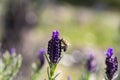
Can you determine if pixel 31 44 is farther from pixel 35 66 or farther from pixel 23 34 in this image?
pixel 35 66

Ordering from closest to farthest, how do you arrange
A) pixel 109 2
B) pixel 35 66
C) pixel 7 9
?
pixel 35 66 < pixel 7 9 < pixel 109 2

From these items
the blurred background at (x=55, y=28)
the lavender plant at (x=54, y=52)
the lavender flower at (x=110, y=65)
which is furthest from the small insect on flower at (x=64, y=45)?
the blurred background at (x=55, y=28)

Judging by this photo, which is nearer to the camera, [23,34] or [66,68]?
[66,68]

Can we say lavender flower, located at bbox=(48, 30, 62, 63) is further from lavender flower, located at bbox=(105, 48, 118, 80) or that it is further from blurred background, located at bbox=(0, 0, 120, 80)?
blurred background, located at bbox=(0, 0, 120, 80)

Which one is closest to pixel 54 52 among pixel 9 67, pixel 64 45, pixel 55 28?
pixel 64 45

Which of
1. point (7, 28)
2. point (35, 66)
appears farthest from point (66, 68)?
point (35, 66)

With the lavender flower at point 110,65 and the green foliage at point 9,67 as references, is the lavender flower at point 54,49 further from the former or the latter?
the green foliage at point 9,67
